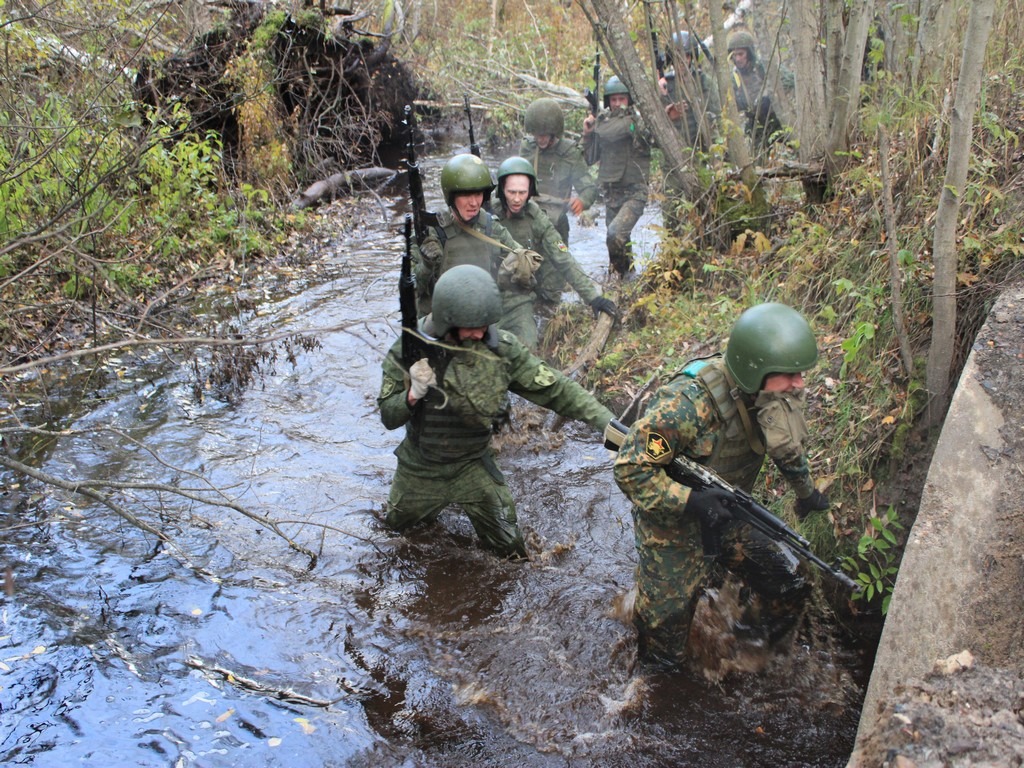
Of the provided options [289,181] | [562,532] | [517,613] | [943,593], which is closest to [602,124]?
[289,181]

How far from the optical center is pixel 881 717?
2.79 metres

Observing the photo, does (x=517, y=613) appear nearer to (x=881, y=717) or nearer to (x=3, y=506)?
(x=881, y=717)

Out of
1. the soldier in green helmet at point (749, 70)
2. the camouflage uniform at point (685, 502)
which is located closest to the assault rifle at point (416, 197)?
the camouflage uniform at point (685, 502)

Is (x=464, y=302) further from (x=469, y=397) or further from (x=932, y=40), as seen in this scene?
(x=932, y=40)

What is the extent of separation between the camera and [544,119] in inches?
358

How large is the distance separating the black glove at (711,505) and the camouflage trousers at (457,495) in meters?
1.47

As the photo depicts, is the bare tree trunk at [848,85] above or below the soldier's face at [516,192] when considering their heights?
above

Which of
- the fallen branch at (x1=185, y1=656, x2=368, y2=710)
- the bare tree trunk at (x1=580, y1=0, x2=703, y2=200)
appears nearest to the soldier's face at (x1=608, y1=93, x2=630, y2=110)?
the bare tree trunk at (x1=580, y1=0, x2=703, y2=200)

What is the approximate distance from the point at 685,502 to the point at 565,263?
3.97 metres

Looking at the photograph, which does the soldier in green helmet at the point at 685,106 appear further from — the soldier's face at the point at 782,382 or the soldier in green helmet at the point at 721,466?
the soldier's face at the point at 782,382

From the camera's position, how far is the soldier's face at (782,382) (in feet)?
11.6

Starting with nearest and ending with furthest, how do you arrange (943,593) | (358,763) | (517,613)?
1. (943,593)
2. (358,763)
3. (517,613)

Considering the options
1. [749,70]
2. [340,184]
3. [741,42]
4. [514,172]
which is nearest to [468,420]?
[514,172]

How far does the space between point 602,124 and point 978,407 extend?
6921 mm
